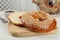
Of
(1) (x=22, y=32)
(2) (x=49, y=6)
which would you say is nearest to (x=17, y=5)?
(2) (x=49, y=6)

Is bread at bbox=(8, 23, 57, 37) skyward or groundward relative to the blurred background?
skyward

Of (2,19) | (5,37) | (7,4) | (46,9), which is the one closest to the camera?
(5,37)

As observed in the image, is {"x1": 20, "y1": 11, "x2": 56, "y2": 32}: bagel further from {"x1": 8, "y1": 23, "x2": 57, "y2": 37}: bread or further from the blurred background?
the blurred background

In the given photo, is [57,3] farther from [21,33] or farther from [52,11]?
[21,33]

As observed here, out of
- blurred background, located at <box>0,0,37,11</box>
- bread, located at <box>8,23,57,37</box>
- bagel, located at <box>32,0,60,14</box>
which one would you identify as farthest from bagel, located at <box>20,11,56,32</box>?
blurred background, located at <box>0,0,37,11</box>

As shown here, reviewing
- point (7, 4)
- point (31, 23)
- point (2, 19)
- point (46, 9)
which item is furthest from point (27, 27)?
point (7, 4)

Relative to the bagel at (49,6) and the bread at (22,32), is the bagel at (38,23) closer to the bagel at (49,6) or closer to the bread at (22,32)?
the bread at (22,32)

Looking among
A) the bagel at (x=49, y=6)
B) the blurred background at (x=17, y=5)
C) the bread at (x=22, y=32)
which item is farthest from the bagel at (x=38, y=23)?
the blurred background at (x=17, y=5)

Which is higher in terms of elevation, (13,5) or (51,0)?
(51,0)
